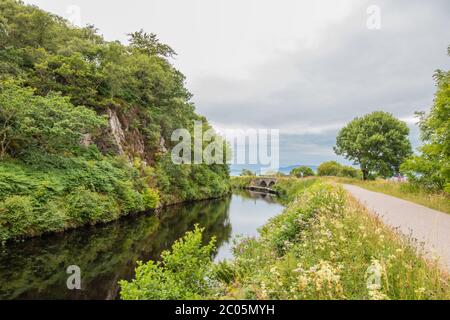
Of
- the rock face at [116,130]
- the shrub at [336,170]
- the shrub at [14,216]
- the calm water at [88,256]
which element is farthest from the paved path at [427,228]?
the shrub at [336,170]

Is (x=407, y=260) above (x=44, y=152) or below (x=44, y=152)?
below

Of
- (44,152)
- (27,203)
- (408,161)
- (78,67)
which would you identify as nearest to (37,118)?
(44,152)

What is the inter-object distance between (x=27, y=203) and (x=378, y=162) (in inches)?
1477

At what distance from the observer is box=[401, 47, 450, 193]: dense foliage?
10156mm

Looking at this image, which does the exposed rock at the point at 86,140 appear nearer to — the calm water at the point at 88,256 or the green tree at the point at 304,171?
the calm water at the point at 88,256

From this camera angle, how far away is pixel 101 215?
648 inches

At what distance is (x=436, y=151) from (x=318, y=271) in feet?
33.0

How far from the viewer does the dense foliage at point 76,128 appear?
13461 mm

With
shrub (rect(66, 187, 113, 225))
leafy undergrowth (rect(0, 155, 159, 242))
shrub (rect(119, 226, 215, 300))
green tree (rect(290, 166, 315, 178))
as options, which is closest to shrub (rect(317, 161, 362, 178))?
green tree (rect(290, 166, 315, 178))

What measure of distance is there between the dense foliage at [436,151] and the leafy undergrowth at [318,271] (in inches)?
216

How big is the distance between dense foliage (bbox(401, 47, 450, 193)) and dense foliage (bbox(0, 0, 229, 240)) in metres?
17.1

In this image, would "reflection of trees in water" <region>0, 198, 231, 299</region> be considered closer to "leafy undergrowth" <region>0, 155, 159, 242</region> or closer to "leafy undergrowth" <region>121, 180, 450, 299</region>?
"leafy undergrowth" <region>0, 155, 159, 242</region>

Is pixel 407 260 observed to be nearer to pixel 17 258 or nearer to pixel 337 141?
pixel 17 258

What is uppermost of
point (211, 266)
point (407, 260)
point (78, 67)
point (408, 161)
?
point (78, 67)
